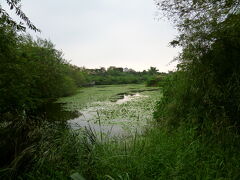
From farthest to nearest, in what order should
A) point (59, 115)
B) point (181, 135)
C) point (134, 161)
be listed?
point (59, 115) → point (181, 135) → point (134, 161)

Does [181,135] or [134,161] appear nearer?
[134,161]

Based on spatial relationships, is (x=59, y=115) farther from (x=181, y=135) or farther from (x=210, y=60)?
(x=210, y=60)

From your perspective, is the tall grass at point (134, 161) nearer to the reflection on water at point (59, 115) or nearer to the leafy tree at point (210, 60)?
the leafy tree at point (210, 60)

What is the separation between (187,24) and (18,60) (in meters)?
5.56

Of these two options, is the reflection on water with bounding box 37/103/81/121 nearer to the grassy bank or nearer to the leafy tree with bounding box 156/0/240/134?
the grassy bank

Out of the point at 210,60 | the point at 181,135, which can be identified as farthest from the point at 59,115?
the point at 210,60

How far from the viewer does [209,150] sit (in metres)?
2.26

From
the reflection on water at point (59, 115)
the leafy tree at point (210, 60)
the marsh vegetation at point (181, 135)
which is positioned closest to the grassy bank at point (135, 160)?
the marsh vegetation at point (181, 135)

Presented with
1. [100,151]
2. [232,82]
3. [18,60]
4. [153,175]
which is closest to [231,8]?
[232,82]

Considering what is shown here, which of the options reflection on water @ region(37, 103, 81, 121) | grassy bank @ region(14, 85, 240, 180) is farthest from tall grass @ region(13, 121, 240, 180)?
reflection on water @ region(37, 103, 81, 121)

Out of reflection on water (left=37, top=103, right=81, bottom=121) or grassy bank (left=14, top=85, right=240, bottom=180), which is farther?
reflection on water (left=37, top=103, right=81, bottom=121)

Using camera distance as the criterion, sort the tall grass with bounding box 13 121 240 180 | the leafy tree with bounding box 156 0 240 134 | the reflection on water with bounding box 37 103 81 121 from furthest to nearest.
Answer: the reflection on water with bounding box 37 103 81 121, the leafy tree with bounding box 156 0 240 134, the tall grass with bounding box 13 121 240 180

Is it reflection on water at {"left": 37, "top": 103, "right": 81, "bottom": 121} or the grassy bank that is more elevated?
the grassy bank

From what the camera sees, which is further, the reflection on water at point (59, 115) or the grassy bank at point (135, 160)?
the reflection on water at point (59, 115)
